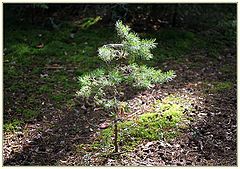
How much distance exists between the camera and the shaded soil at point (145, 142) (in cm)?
392

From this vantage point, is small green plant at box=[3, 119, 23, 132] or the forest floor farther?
small green plant at box=[3, 119, 23, 132]

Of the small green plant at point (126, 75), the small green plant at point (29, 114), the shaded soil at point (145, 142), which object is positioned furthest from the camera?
the small green plant at point (29, 114)

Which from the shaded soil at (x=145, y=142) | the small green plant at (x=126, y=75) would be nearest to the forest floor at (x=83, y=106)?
the shaded soil at (x=145, y=142)

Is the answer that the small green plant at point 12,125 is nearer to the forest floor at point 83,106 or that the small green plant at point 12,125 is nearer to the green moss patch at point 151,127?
the forest floor at point 83,106

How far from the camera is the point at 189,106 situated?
4809 millimetres

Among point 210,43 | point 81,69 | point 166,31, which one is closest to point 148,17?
point 166,31

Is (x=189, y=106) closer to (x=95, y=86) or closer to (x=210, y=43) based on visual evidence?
(x=95, y=86)

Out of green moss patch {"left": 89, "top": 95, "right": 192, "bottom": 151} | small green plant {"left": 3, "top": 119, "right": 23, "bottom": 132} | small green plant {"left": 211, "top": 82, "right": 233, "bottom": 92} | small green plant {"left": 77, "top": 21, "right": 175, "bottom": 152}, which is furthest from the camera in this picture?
small green plant {"left": 211, "top": 82, "right": 233, "bottom": 92}

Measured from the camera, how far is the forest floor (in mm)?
3990

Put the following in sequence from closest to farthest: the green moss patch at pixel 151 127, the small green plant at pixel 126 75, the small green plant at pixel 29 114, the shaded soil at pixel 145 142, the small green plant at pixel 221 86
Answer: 1. the small green plant at pixel 126 75
2. the shaded soil at pixel 145 142
3. the green moss patch at pixel 151 127
4. the small green plant at pixel 29 114
5. the small green plant at pixel 221 86

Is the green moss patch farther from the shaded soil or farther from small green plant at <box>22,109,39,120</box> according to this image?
small green plant at <box>22,109,39,120</box>

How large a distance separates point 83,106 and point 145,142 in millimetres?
1182

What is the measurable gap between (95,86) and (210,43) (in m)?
3.97

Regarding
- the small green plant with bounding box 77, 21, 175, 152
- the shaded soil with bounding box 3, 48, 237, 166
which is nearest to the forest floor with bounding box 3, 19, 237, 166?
the shaded soil with bounding box 3, 48, 237, 166
